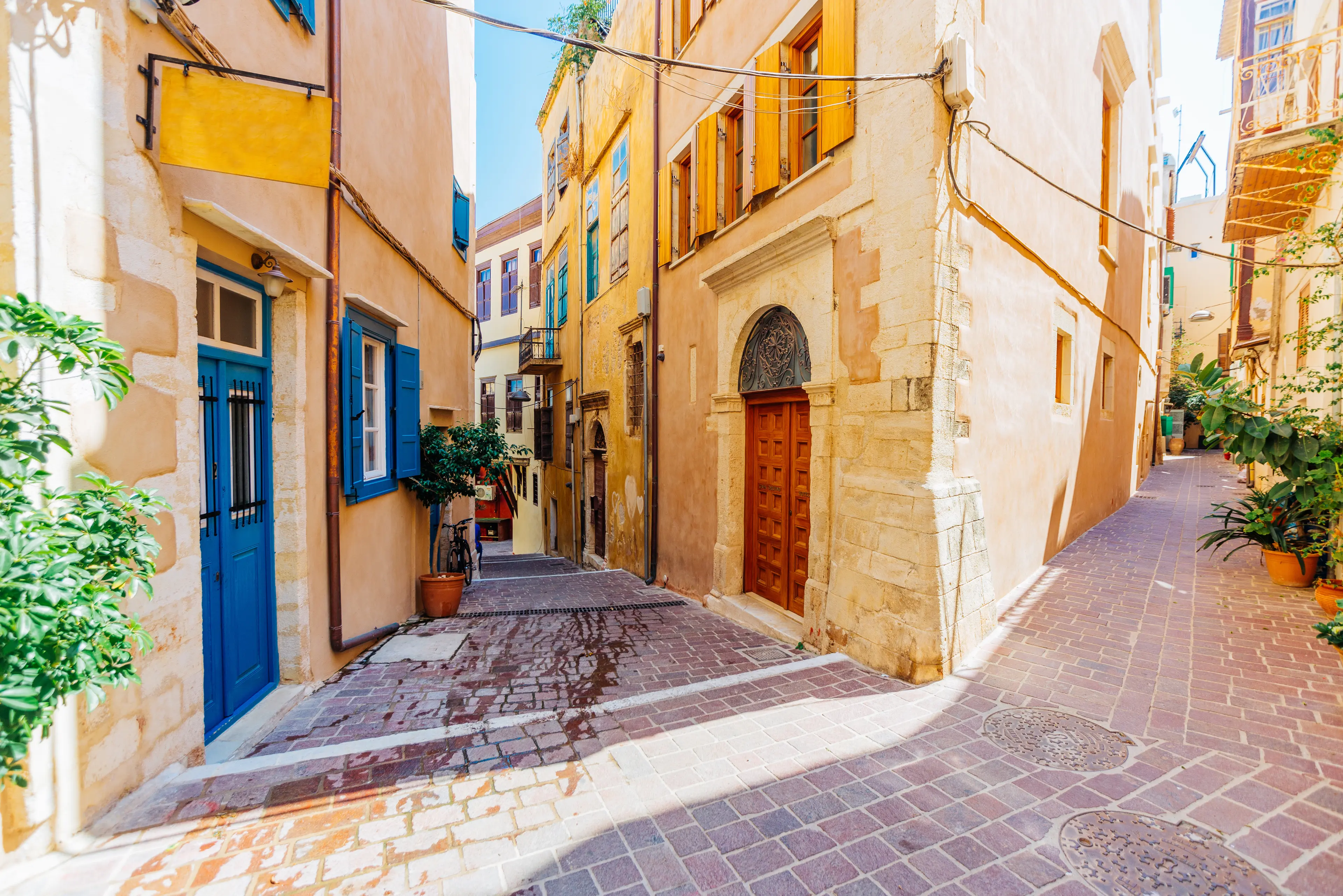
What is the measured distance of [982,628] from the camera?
15.1 ft

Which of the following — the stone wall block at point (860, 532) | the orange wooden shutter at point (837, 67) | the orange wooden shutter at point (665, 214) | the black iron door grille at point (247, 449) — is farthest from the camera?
the orange wooden shutter at point (665, 214)

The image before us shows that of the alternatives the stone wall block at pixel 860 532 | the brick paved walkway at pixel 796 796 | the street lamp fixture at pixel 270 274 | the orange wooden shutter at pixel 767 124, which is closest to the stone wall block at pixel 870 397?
the stone wall block at pixel 860 532

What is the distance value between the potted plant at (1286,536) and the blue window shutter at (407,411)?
865 cm

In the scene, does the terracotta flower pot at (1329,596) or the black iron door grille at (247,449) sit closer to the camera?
the black iron door grille at (247,449)

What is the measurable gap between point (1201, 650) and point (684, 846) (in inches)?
170

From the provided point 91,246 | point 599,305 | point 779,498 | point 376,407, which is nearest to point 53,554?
point 91,246

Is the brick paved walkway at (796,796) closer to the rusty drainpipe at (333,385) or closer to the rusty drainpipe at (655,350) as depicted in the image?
the rusty drainpipe at (333,385)

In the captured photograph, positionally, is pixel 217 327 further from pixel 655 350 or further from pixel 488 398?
pixel 488 398

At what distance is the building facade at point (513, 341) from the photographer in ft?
67.5

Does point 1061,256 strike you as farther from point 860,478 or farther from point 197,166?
point 197,166

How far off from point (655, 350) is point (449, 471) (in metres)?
3.59

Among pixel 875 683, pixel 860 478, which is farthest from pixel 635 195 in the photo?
pixel 875 683

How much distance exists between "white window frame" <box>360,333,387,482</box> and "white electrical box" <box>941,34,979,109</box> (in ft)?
17.8

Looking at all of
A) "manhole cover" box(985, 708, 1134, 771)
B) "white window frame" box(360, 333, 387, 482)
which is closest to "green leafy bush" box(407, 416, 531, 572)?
"white window frame" box(360, 333, 387, 482)
